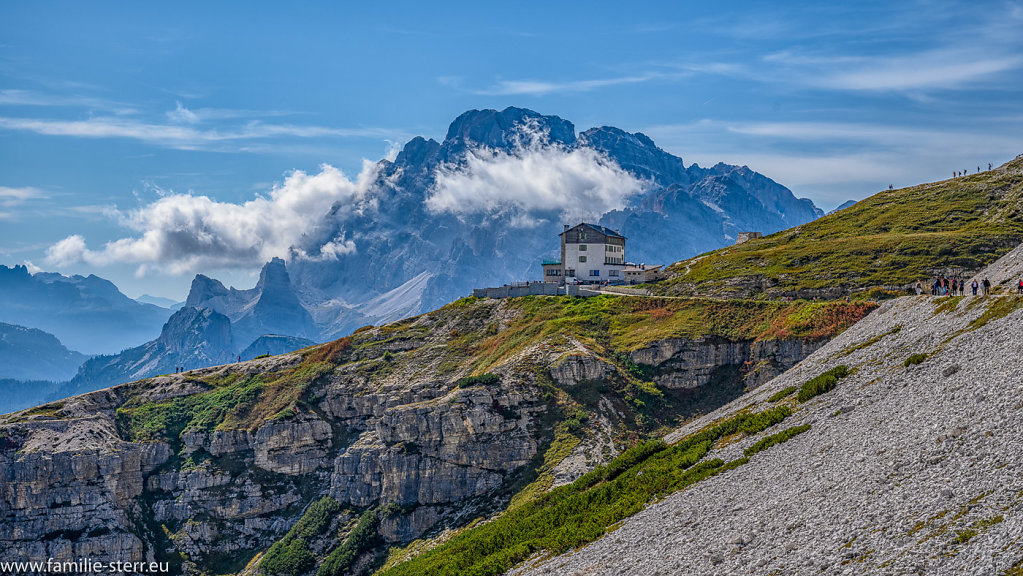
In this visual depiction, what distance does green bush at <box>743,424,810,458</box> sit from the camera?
1908 inches

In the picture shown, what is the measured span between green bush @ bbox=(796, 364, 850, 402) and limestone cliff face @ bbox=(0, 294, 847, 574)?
34.1 metres

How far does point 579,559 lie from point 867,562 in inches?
789

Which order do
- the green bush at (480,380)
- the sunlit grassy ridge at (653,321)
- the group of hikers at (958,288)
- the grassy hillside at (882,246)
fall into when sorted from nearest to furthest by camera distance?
the group of hikers at (958,288) → the sunlit grassy ridge at (653,321) → the green bush at (480,380) → the grassy hillside at (882,246)

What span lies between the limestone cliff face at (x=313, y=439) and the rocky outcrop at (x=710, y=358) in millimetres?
242

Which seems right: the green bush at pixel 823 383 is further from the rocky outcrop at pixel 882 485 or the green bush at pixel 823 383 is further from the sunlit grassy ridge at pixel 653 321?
the sunlit grassy ridge at pixel 653 321

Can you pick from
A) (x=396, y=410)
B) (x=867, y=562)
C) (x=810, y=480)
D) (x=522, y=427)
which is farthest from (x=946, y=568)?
(x=396, y=410)

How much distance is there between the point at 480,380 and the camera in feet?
341

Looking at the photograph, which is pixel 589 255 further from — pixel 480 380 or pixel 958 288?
pixel 958 288

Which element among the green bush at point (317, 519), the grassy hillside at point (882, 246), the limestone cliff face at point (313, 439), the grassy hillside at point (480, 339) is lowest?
the green bush at point (317, 519)

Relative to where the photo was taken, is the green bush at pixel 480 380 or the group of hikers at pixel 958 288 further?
the green bush at pixel 480 380

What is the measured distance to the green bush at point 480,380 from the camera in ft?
337

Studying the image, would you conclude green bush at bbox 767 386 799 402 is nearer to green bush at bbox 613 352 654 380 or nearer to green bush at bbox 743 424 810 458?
green bush at bbox 743 424 810 458

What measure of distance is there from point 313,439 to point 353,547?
30.1 metres

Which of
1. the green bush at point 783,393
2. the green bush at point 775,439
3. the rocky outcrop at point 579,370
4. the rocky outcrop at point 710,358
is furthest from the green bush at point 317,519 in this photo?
the green bush at point 775,439
